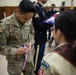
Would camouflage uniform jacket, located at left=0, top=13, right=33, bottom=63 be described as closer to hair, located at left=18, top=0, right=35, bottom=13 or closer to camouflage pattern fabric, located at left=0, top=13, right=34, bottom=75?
camouflage pattern fabric, located at left=0, top=13, right=34, bottom=75

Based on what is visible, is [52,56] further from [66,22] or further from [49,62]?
[66,22]

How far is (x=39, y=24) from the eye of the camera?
A: 2611 mm

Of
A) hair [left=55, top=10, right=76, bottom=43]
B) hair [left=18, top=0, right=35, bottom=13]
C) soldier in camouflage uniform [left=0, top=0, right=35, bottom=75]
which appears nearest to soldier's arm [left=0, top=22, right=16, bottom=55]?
soldier in camouflage uniform [left=0, top=0, right=35, bottom=75]

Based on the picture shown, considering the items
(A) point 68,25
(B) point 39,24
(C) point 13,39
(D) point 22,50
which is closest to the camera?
(A) point 68,25

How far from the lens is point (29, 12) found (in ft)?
5.94

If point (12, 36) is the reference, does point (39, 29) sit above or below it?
below

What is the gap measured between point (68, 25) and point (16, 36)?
36.1 inches

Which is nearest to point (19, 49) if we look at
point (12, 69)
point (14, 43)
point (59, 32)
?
point (14, 43)

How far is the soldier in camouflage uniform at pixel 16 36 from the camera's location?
5.87ft

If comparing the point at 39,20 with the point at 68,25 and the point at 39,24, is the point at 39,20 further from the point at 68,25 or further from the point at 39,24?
the point at 68,25

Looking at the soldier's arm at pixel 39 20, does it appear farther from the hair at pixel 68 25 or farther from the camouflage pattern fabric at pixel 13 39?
the hair at pixel 68 25

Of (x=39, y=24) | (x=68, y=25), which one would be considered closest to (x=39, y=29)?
(x=39, y=24)

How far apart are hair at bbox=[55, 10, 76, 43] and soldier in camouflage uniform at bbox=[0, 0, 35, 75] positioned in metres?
0.77

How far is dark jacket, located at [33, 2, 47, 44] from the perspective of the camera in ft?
8.57
